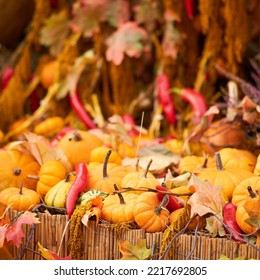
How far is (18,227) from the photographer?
1.77 m

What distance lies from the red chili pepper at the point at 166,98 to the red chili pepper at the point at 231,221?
119 centimetres

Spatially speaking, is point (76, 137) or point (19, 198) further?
point (76, 137)

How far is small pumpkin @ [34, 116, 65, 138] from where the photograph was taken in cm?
288

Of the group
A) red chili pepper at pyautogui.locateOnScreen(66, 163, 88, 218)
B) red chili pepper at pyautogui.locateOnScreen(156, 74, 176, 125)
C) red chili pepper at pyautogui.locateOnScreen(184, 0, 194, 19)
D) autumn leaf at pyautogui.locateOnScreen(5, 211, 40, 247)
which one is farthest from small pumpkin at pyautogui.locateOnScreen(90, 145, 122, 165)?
red chili pepper at pyautogui.locateOnScreen(184, 0, 194, 19)

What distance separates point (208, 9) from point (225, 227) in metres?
1.34

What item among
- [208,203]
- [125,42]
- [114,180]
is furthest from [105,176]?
[125,42]

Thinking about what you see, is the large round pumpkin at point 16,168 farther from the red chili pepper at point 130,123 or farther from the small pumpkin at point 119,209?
the red chili pepper at point 130,123

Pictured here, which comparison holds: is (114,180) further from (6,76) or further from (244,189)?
(6,76)

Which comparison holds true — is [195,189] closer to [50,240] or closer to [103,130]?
[50,240]

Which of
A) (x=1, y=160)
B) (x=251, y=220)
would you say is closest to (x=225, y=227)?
(x=251, y=220)

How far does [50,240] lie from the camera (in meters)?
1.87

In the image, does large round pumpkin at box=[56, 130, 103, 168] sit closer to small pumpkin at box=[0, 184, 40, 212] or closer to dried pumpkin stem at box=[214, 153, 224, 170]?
small pumpkin at box=[0, 184, 40, 212]

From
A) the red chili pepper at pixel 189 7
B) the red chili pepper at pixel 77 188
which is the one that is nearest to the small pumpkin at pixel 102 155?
the red chili pepper at pixel 77 188

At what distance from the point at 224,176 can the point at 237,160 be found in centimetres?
22
